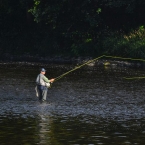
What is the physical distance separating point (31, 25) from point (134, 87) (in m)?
31.7

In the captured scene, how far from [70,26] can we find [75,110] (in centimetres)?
3723

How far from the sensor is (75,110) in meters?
36.0

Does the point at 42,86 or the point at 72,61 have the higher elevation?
the point at 72,61

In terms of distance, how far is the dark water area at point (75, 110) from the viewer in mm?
28547

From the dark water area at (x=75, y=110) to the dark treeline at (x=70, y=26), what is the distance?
13876 mm

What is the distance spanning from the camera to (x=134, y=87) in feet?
153

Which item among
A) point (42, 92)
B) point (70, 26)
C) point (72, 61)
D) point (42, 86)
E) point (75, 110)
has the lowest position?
point (75, 110)

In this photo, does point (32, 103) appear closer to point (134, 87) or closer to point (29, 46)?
point (134, 87)

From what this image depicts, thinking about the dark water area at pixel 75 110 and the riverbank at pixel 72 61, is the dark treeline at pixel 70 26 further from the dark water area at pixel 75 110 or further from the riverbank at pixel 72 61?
the dark water area at pixel 75 110

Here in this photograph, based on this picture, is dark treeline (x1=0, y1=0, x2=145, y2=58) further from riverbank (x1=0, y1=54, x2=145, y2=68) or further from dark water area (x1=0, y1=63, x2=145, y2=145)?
dark water area (x1=0, y1=63, x2=145, y2=145)

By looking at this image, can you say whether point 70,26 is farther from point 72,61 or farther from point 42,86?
point 42,86

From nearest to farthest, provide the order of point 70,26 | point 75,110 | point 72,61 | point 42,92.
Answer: point 75,110, point 42,92, point 72,61, point 70,26

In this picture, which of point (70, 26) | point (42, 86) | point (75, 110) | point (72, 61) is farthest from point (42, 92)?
point (70, 26)

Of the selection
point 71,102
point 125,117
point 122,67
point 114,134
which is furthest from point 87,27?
point 114,134
